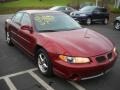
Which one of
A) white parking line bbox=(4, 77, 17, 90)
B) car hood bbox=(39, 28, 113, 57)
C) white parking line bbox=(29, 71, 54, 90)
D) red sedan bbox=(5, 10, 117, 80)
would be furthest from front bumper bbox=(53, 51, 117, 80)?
white parking line bbox=(4, 77, 17, 90)

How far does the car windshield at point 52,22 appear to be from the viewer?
21.6 ft

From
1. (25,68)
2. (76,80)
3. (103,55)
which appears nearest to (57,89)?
(76,80)

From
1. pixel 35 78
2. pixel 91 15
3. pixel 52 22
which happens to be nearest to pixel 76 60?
pixel 35 78

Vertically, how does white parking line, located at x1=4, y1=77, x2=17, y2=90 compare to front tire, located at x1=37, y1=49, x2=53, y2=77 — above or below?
below

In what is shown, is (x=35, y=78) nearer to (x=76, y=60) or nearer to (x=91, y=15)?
(x=76, y=60)

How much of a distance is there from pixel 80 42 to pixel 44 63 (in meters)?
1.01

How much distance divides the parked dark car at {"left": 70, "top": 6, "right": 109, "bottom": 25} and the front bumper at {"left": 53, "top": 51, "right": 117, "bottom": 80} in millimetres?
14142

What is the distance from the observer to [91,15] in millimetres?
19562

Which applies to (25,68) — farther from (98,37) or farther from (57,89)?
(98,37)

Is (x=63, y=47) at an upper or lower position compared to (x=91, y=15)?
upper

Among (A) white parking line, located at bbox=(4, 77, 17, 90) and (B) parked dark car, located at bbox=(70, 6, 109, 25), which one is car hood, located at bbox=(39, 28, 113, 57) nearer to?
(A) white parking line, located at bbox=(4, 77, 17, 90)

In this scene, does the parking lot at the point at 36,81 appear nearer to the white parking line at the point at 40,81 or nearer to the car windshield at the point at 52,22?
the white parking line at the point at 40,81

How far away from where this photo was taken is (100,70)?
532 cm

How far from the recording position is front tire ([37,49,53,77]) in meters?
5.68
